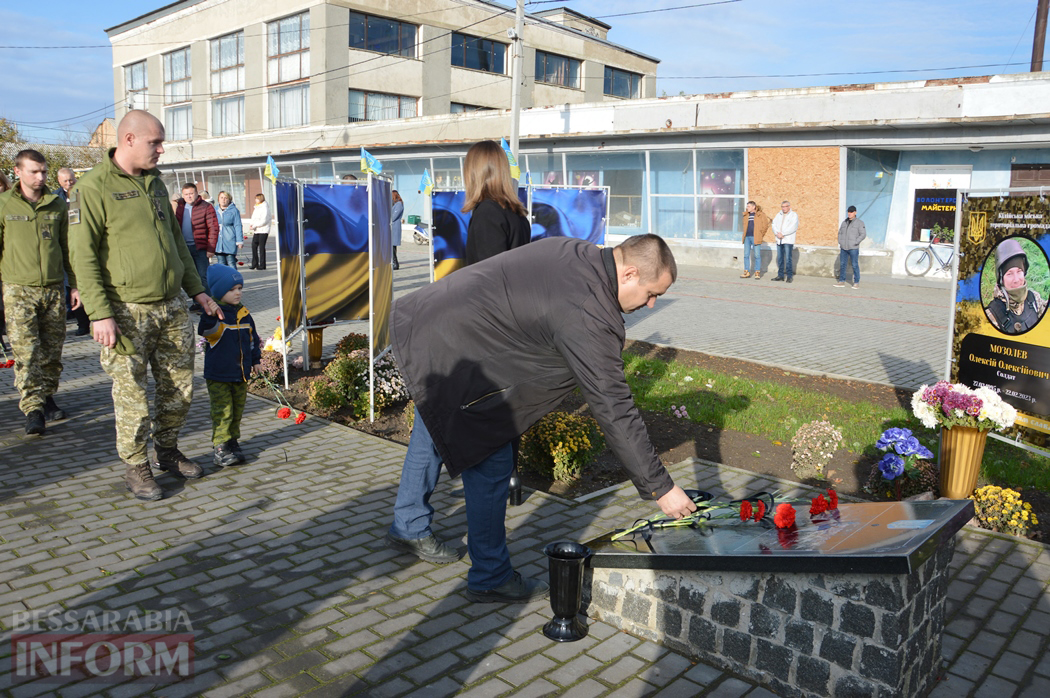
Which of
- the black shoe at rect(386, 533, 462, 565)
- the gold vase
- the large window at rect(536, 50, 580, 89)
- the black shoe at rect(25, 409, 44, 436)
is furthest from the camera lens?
the large window at rect(536, 50, 580, 89)

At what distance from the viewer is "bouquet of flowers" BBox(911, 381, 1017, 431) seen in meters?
5.34

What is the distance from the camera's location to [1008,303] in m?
5.96

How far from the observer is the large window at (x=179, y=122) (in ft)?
166

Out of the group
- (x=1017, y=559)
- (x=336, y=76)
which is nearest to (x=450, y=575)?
(x=1017, y=559)

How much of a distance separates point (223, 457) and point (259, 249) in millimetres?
16036

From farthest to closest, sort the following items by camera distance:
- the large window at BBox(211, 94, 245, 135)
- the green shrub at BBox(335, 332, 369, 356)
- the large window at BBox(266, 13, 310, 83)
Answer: the large window at BBox(211, 94, 245, 135)
the large window at BBox(266, 13, 310, 83)
the green shrub at BBox(335, 332, 369, 356)

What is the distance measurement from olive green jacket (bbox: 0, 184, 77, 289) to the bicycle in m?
19.5

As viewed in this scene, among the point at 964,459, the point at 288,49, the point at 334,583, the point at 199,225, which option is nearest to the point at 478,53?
the point at 288,49

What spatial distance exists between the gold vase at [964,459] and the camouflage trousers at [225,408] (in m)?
4.86

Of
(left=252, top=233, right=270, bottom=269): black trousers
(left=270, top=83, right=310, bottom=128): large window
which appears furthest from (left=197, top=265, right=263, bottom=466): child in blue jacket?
(left=270, top=83, right=310, bottom=128): large window

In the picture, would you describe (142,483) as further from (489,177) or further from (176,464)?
(489,177)

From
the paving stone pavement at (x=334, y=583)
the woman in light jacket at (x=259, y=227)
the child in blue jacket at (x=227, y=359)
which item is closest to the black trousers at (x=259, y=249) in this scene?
the woman in light jacket at (x=259, y=227)

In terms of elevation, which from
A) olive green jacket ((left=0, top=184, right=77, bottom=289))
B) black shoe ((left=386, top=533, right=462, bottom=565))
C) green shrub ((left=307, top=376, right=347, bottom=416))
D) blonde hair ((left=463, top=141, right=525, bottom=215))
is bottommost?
black shoe ((left=386, top=533, right=462, bottom=565))

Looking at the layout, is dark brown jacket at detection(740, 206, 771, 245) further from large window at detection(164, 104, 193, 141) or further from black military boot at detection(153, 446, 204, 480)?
large window at detection(164, 104, 193, 141)
